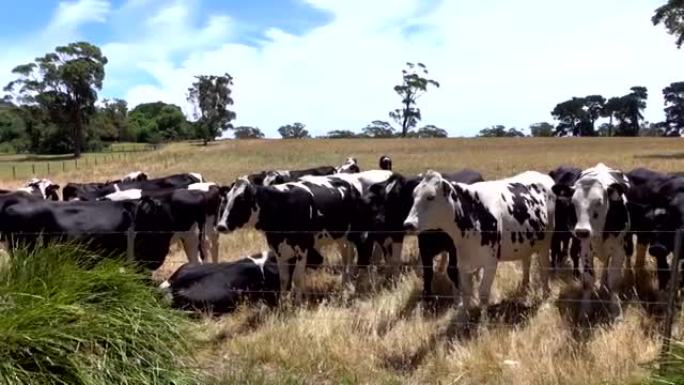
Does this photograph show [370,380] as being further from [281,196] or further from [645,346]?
[281,196]

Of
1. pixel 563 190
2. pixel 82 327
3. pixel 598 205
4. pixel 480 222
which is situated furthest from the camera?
pixel 563 190

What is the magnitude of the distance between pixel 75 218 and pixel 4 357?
6.61m

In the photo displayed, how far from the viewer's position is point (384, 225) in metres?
11.1

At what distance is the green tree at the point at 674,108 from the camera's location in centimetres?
13238

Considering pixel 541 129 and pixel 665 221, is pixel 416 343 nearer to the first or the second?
pixel 665 221

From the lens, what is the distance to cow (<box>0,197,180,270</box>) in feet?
35.4

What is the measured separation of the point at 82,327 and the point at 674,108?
147 m

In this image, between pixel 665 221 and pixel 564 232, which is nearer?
pixel 665 221

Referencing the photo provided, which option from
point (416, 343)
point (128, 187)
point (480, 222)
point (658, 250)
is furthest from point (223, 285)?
point (128, 187)

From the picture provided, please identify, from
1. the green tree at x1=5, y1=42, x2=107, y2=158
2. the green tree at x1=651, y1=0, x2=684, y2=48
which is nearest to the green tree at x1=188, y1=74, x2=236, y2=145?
the green tree at x1=5, y1=42, x2=107, y2=158

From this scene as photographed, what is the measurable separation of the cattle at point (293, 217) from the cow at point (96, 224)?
1.49m

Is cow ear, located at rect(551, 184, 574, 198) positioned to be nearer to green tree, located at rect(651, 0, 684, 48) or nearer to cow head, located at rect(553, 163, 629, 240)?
cow head, located at rect(553, 163, 629, 240)

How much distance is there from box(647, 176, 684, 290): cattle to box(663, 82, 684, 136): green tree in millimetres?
133123

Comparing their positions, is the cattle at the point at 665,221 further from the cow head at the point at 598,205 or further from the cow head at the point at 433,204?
the cow head at the point at 433,204
